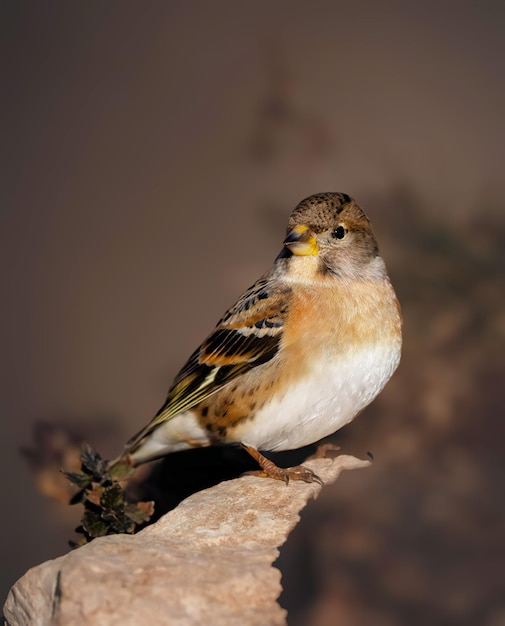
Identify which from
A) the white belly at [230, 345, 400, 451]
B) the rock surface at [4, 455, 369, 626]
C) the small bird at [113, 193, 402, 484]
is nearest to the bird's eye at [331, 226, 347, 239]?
the small bird at [113, 193, 402, 484]

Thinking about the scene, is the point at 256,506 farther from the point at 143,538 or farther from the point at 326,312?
the point at 326,312

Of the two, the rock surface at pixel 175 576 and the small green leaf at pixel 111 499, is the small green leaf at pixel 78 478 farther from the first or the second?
the rock surface at pixel 175 576

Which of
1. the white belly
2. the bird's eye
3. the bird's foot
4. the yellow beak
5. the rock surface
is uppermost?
the bird's eye

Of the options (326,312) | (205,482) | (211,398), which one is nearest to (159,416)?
(211,398)

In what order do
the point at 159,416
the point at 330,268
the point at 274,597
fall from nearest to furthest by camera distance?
the point at 274,597 < the point at 330,268 < the point at 159,416

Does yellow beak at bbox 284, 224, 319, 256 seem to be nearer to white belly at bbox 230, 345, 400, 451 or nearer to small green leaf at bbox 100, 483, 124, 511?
white belly at bbox 230, 345, 400, 451

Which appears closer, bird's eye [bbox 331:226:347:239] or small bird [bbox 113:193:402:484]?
small bird [bbox 113:193:402:484]

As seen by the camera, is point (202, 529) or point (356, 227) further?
point (356, 227)

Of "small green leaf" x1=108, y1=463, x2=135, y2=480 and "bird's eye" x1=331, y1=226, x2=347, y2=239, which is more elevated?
"bird's eye" x1=331, y1=226, x2=347, y2=239
